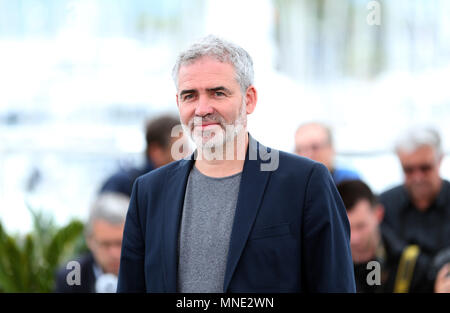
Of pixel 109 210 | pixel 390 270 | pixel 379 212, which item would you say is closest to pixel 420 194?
pixel 379 212

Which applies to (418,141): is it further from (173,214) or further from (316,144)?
(173,214)

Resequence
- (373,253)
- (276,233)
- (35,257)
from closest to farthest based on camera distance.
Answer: (276,233) < (373,253) < (35,257)

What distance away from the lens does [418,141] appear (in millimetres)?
3758

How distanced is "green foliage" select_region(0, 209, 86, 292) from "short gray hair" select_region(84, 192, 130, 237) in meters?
1.29

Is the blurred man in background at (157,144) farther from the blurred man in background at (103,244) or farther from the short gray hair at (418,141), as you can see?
the short gray hair at (418,141)

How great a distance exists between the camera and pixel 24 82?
790 centimetres

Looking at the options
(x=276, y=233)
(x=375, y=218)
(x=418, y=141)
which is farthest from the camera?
(x=418, y=141)

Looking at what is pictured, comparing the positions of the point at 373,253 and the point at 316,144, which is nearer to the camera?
the point at 373,253

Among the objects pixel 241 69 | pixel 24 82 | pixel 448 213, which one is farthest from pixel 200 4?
pixel 241 69

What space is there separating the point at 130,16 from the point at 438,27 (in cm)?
352

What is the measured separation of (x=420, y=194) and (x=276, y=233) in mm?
2260

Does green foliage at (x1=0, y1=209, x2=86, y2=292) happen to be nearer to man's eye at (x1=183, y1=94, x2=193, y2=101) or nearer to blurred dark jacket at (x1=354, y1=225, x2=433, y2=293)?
blurred dark jacket at (x1=354, y1=225, x2=433, y2=293)

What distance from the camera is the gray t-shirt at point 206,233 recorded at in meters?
1.63

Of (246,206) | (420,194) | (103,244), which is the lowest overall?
(103,244)
